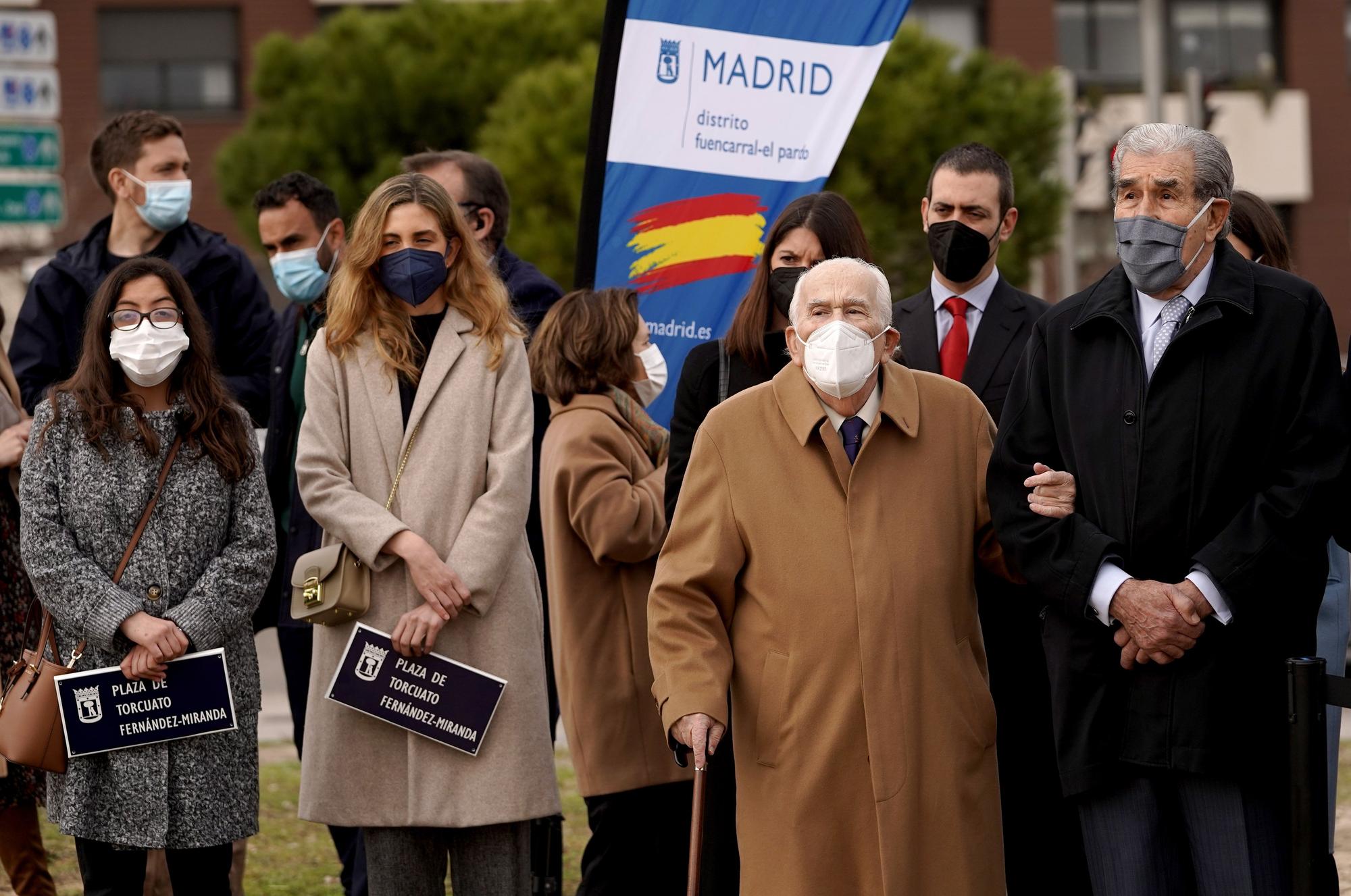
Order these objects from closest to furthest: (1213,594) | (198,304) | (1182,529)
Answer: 1. (1213,594)
2. (1182,529)
3. (198,304)

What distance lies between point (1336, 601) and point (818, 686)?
179 cm

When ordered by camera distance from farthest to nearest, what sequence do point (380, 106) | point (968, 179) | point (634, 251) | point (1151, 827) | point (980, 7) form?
point (980, 7) < point (380, 106) < point (634, 251) < point (968, 179) < point (1151, 827)

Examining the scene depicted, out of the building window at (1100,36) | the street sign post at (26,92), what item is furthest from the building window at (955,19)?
the street sign post at (26,92)

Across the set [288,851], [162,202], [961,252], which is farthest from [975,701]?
[288,851]

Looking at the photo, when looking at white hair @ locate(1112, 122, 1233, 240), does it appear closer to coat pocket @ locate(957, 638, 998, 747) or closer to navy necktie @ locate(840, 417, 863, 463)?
navy necktie @ locate(840, 417, 863, 463)

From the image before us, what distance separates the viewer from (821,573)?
4.21m

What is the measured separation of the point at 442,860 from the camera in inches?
200

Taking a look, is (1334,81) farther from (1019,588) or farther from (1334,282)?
(1019,588)

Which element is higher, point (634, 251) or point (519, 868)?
point (634, 251)

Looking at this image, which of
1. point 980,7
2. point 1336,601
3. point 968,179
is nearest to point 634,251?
point 968,179

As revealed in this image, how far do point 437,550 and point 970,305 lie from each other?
5.79 feet

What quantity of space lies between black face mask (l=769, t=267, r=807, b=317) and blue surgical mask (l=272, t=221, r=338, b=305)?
2.04m

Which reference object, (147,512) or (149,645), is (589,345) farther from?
(149,645)

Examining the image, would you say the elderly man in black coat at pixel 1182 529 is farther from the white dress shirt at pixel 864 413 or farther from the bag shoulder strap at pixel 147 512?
the bag shoulder strap at pixel 147 512
